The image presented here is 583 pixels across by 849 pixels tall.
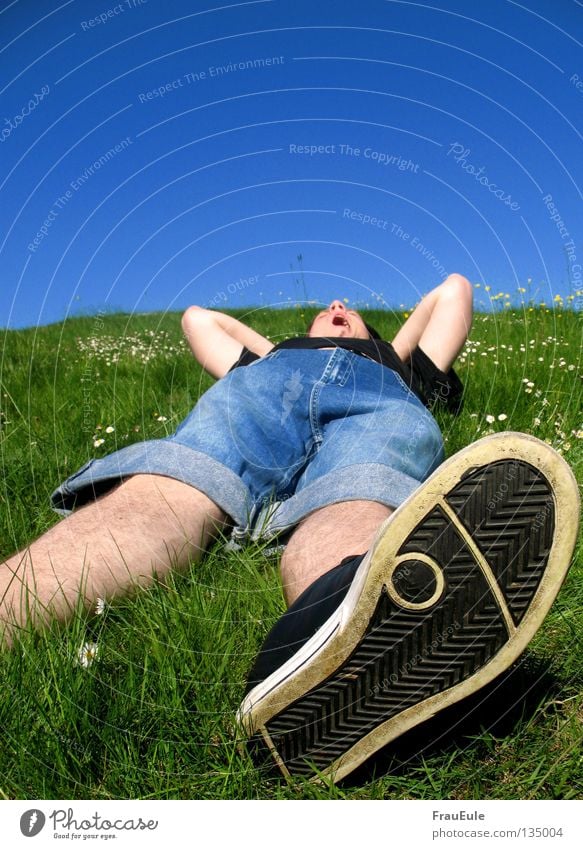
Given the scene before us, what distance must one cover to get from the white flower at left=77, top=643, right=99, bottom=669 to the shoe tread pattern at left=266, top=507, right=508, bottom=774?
0.48 m

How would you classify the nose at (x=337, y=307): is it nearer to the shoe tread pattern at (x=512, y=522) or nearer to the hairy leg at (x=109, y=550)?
the hairy leg at (x=109, y=550)

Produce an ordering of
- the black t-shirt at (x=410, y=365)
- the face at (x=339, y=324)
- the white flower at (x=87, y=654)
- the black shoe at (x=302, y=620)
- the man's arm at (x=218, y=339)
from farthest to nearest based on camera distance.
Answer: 1. the man's arm at (x=218, y=339)
2. the face at (x=339, y=324)
3. the black t-shirt at (x=410, y=365)
4. the white flower at (x=87, y=654)
5. the black shoe at (x=302, y=620)

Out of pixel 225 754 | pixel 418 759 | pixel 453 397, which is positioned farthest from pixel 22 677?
pixel 453 397

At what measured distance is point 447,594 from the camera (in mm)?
1153

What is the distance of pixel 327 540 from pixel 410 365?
1.41 meters

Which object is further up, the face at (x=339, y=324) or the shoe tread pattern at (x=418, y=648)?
the face at (x=339, y=324)

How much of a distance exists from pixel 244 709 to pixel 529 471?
655mm

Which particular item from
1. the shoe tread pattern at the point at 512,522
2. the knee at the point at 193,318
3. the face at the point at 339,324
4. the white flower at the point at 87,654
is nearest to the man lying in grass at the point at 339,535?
the shoe tread pattern at the point at 512,522

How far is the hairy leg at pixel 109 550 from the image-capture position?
150 cm

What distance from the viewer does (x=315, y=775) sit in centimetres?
123

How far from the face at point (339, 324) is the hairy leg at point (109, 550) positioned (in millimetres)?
1245

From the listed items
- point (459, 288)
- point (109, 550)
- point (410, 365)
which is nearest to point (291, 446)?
point (109, 550)

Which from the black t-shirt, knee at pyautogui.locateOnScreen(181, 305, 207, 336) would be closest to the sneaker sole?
the black t-shirt
